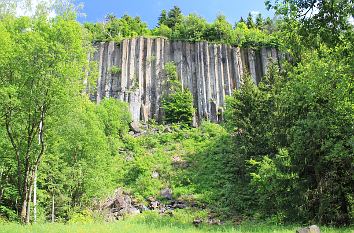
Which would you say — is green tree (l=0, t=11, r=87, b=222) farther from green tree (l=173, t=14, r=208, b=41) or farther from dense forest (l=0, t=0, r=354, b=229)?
green tree (l=173, t=14, r=208, b=41)

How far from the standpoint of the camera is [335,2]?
8594 mm

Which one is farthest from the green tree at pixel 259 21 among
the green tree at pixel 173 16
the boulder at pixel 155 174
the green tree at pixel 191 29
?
the boulder at pixel 155 174

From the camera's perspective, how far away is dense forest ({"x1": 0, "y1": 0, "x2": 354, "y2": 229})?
15844 millimetres

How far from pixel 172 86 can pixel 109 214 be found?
29339 millimetres

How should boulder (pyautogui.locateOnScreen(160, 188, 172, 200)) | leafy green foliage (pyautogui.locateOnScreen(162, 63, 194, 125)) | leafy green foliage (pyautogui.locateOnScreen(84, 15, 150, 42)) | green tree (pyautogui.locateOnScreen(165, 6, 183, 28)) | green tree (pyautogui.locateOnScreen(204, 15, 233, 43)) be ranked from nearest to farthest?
boulder (pyautogui.locateOnScreen(160, 188, 172, 200))
leafy green foliage (pyautogui.locateOnScreen(162, 63, 194, 125))
leafy green foliage (pyautogui.locateOnScreen(84, 15, 150, 42))
green tree (pyautogui.locateOnScreen(204, 15, 233, 43))
green tree (pyautogui.locateOnScreen(165, 6, 183, 28))

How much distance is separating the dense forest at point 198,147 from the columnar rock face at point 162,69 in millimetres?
12406

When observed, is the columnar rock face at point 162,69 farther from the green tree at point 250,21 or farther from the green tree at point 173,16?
the green tree at point 250,21

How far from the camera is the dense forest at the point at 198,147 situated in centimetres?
1584

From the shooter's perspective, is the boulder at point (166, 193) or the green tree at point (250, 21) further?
the green tree at point (250, 21)

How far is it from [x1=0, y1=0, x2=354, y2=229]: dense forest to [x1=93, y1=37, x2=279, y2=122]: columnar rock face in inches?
488

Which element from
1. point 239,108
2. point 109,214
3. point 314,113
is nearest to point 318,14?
point 314,113

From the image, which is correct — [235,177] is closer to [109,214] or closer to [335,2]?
[109,214]

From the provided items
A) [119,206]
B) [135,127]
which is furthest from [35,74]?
[135,127]

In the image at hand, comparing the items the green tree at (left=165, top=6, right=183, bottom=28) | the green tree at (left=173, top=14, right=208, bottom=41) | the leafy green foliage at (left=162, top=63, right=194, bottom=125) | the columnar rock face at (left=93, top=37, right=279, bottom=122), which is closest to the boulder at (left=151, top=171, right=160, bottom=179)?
the leafy green foliage at (left=162, top=63, right=194, bottom=125)
